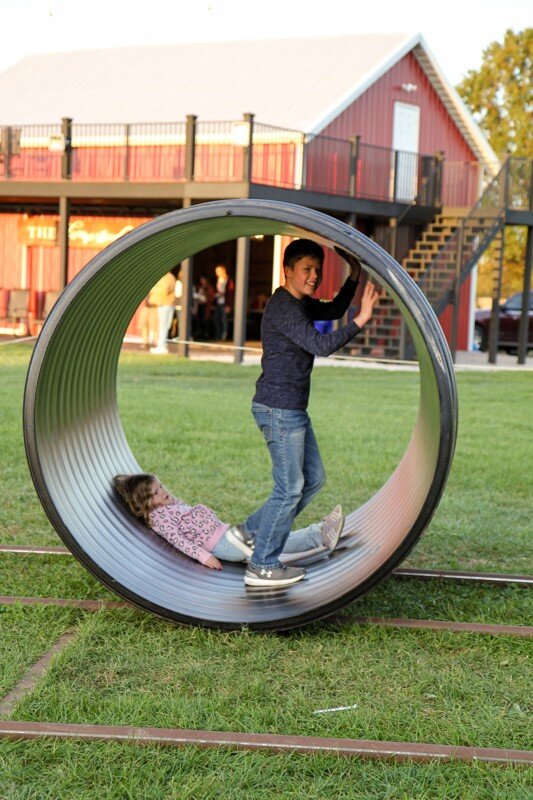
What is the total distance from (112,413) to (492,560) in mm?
2781

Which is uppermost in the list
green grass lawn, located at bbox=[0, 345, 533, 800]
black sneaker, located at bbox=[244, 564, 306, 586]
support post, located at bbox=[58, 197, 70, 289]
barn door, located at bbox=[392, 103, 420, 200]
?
barn door, located at bbox=[392, 103, 420, 200]

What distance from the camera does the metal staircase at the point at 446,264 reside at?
25.3m

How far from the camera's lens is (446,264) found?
1045 inches

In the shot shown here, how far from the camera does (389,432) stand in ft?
46.0

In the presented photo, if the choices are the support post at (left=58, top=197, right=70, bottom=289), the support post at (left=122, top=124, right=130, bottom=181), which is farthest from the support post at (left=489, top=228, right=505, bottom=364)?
the support post at (left=58, top=197, right=70, bottom=289)

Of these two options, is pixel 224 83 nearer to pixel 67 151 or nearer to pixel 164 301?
pixel 67 151

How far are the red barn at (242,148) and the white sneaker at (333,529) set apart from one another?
16829mm

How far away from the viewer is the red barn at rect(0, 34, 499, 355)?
84.6ft

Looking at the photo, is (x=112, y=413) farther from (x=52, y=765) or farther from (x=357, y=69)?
(x=357, y=69)

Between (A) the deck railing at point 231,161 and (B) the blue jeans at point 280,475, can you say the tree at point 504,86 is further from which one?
(B) the blue jeans at point 280,475

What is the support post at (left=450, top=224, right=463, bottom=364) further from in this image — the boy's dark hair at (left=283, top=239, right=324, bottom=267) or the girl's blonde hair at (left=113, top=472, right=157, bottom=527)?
the boy's dark hair at (left=283, top=239, right=324, bottom=267)

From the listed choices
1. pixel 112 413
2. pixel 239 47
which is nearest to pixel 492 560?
pixel 112 413

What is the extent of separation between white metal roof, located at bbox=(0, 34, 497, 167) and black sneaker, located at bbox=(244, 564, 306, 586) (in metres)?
22.8

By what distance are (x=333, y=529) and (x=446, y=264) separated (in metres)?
20.5
